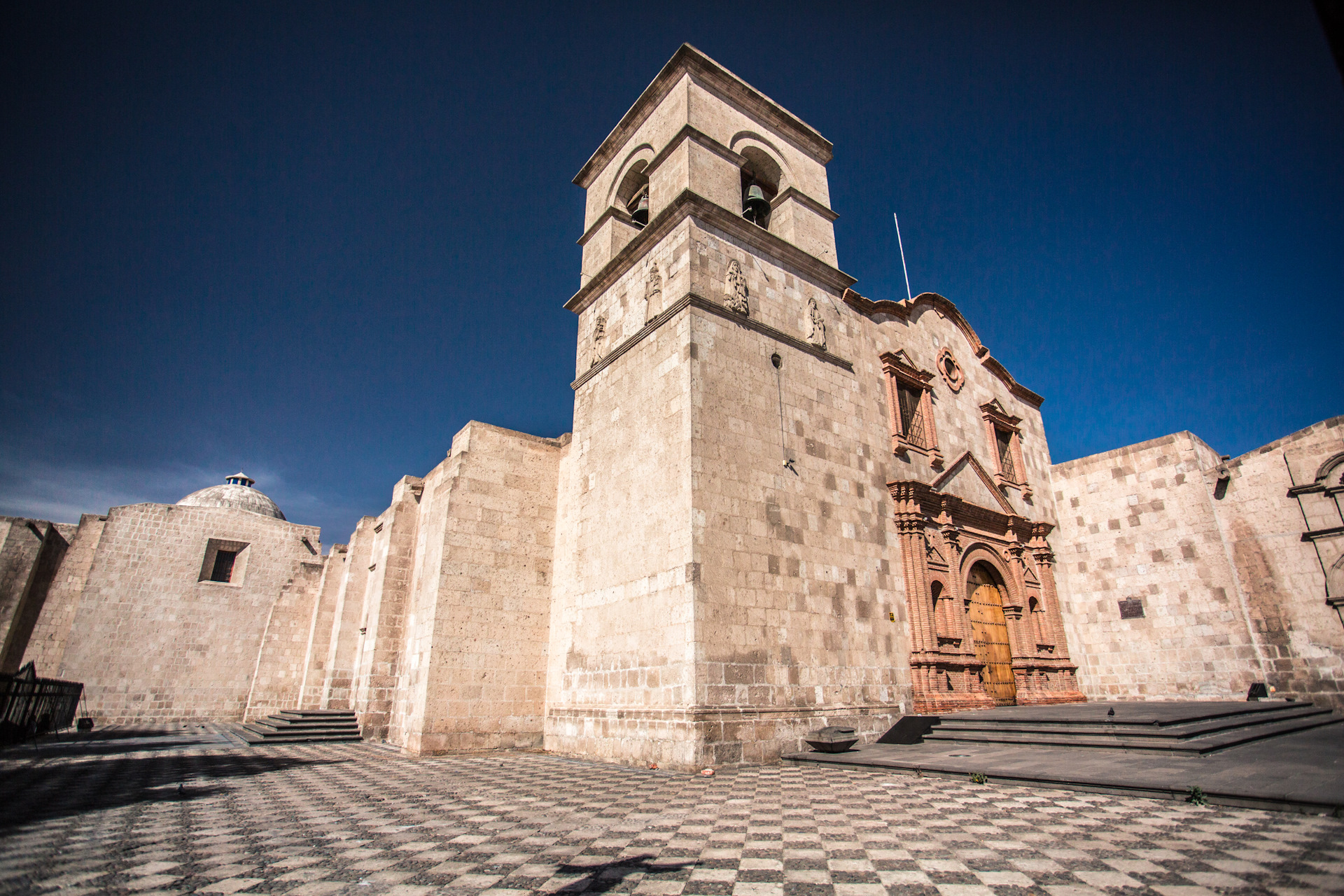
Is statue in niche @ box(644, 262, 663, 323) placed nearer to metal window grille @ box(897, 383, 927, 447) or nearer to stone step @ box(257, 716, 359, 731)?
metal window grille @ box(897, 383, 927, 447)

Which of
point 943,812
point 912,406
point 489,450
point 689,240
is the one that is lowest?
point 943,812

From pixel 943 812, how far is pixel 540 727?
9.37 metres

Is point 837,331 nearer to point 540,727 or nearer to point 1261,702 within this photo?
point 540,727

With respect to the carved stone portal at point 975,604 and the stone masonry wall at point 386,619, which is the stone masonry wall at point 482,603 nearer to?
the stone masonry wall at point 386,619

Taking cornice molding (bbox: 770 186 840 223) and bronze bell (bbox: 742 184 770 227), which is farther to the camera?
cornice molding (bbox: 770 186 840 223)

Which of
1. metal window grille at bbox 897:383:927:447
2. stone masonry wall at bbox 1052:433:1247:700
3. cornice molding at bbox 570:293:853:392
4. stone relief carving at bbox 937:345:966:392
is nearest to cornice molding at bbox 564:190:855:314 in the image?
cornice molding at bbox 570:293:853:392

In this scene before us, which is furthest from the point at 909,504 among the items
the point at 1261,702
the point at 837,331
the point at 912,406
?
the point at 1261,702

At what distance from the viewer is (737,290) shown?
11742 mm

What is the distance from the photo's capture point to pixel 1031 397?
20.1 m

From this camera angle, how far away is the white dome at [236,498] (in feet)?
88.0

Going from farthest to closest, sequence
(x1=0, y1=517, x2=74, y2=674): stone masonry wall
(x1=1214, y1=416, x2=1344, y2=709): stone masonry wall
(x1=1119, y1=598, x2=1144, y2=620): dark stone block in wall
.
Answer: (x1=0, y1=517, x2=74, y2=674): stone masonry wall, (x1=1119, y1=598, x2=1144, y2=620): dark stone block in wall, (x1=1214, y1=416, x2=1344, y2=709): stone masonry wall

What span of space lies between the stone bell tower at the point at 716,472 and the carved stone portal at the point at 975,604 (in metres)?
0.69

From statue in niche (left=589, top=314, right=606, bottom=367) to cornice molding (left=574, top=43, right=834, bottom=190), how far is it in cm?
487

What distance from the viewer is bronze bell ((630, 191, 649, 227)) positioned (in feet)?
47.4
